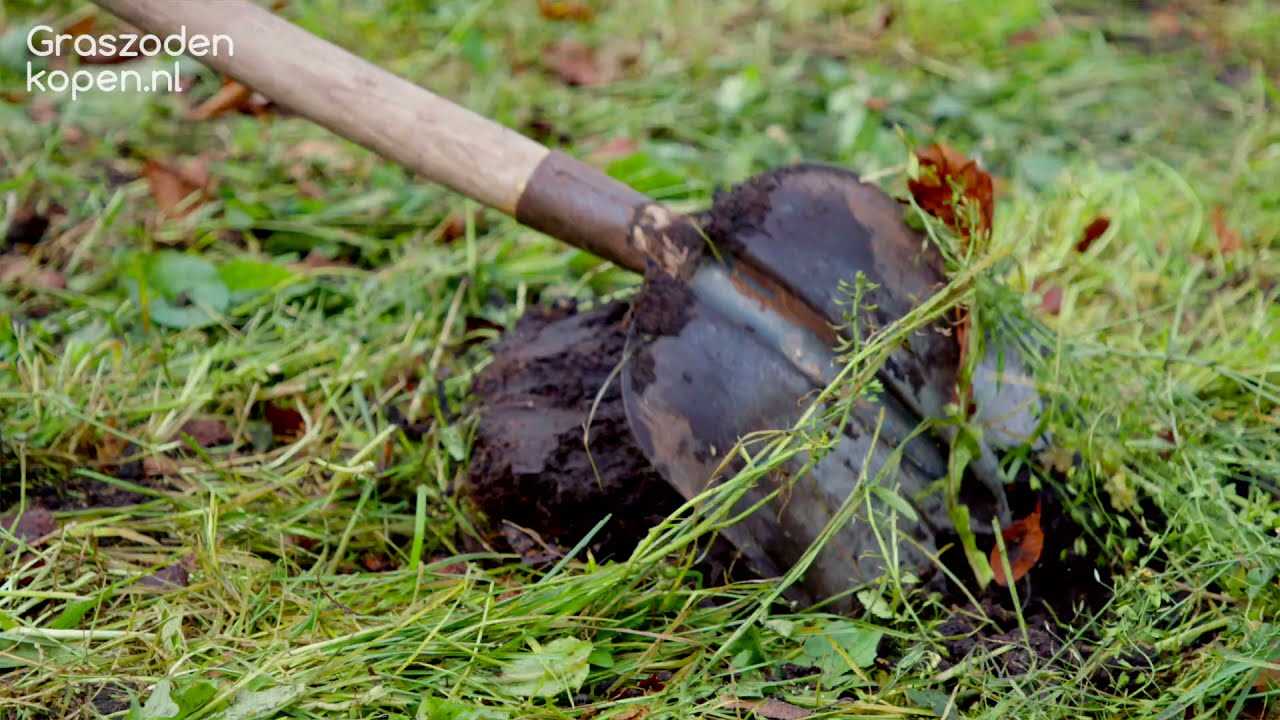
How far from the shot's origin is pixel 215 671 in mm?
1490

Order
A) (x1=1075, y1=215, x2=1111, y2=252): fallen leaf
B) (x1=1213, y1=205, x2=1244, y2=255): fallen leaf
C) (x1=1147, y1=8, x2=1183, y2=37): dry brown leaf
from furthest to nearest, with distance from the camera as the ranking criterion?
(x1=1147, y1=8, x2=1183, y2=37): dry brown leaf < (x1=1213, y1=205, x2=1244, y2=255): fallen leaf < (x1=1075, y1=215, x2=1111, y2=252): fallen leaf

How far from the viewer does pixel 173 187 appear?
280 centimetres

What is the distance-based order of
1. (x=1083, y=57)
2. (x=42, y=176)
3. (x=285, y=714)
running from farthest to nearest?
(x=1083, y=57), (x=42, y=176), (x=285, y=714)

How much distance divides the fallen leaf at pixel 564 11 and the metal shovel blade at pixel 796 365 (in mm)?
2210

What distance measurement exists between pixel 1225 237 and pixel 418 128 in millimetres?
1941

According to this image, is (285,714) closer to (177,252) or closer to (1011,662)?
(1011,662)

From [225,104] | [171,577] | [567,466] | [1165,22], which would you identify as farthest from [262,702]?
[1165,22]

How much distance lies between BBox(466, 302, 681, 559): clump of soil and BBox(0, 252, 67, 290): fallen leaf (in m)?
1.12

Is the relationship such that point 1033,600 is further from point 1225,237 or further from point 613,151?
point 613,151

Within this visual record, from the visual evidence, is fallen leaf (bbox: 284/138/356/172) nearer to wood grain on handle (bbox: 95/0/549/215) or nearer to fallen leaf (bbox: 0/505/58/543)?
wood grain on handle (bbox: 95/0/549/215)

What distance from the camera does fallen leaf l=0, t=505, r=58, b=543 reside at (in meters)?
1.73

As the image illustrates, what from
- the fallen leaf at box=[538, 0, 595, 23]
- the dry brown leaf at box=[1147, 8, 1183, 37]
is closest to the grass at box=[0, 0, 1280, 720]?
the fallen leaf at box=[538, 0, 595, 23]

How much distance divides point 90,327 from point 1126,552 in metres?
1.93

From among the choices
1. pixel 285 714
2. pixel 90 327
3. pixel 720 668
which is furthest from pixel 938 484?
pixel 90 327
